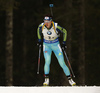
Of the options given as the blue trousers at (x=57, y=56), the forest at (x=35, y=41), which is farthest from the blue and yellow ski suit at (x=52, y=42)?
the forest at (x=35, y=41)

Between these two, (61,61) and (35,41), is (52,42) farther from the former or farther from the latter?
(35,41)

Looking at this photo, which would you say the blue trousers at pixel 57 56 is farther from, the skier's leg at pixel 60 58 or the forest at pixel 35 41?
the forest at pixel 35 41

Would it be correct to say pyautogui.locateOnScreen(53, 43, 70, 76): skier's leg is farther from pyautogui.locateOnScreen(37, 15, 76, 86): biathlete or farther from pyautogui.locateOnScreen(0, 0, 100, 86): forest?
pyautogui.locateOnScreen(0, 0, 100, 86): forest

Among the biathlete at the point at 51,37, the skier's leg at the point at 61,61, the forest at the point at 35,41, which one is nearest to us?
the biathlete at the point at 51,37

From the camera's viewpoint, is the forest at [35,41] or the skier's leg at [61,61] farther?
the forest at [35,41]

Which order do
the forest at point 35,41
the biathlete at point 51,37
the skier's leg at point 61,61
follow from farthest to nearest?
1. the forest at point 35,41
2. the skier's leg at point 61,61
3. the biathlete at point 51,37

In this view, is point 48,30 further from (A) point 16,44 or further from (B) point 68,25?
(A) point 16,44

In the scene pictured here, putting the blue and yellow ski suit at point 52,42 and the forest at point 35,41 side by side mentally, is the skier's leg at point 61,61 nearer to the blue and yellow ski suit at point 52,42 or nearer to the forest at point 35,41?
the blue and yellow ski suit at point 52,42

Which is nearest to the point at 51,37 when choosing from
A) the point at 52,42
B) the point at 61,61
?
the point at 52,42

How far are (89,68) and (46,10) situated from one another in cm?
652

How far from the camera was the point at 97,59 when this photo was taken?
80.1ft

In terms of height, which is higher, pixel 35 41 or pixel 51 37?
pixel 51 37

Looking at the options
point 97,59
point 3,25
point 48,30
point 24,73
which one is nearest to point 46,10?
point 3,25

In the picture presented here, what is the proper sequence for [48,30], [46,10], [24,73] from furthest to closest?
[24,73] < [46,10] < [48,30]
